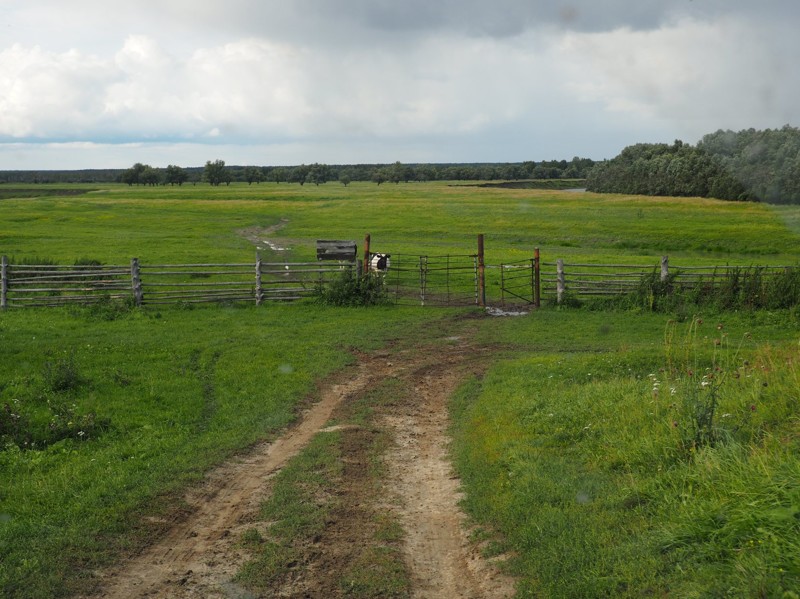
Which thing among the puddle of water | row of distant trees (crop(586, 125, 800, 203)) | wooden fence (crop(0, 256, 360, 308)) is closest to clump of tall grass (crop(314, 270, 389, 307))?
wooden fence (crop(0, 256, 360, 308))

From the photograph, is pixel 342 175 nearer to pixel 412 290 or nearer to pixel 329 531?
pixel 412 290

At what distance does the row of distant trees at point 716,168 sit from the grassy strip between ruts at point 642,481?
4806mm

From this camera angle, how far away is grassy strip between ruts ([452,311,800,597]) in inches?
207

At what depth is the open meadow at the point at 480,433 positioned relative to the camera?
579cm

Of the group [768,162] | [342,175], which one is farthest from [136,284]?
[342,175]

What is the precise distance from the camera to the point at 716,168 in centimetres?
3356

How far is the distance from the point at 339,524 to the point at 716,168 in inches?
1232

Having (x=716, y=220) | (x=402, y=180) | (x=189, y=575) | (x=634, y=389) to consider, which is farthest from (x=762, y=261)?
(x=402, y=180)

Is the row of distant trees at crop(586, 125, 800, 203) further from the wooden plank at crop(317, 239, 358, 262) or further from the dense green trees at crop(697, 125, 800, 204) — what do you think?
the wooden plank at crop(317, 239, 358, 262)

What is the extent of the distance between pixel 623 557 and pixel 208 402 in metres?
8.19

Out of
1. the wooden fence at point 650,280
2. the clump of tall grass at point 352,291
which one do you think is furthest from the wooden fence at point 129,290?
the wooden fence at point 650,280

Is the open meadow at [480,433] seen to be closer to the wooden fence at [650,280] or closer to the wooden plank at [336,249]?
the wooden fence at [650,280]

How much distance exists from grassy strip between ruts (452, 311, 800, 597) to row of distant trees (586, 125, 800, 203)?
4.81 metres

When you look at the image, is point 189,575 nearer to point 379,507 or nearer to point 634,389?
point 379,507
